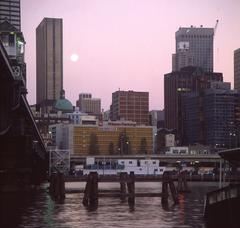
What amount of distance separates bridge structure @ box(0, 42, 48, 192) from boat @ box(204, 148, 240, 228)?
31.8 meters

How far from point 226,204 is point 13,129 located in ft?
178

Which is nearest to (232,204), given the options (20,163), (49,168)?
(20,163)

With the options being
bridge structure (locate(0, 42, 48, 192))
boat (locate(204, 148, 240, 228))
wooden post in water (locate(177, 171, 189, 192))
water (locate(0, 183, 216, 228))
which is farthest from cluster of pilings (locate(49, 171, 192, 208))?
wooden post in water (locate(177, 171, 189, 192))

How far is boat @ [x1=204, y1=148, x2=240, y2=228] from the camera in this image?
43062 mm

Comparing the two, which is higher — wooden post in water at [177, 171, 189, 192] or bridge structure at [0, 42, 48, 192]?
bridge structure at [0, 42, 48, 192]

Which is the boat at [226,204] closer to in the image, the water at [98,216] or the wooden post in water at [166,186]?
the water at [98,216]

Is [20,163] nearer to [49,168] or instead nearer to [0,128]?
[0,128]

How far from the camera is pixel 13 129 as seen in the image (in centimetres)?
9344

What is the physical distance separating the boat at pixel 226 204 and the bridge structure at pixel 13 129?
31840mm

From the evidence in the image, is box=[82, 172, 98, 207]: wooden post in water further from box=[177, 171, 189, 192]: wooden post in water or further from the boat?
box=[177, 171, 189, 192]: wooden post in water

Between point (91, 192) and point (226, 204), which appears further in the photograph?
point (91, 192)

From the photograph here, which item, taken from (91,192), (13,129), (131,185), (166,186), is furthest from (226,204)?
(13,129)

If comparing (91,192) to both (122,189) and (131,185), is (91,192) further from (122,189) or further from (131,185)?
(122,189)

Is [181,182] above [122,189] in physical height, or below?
below
